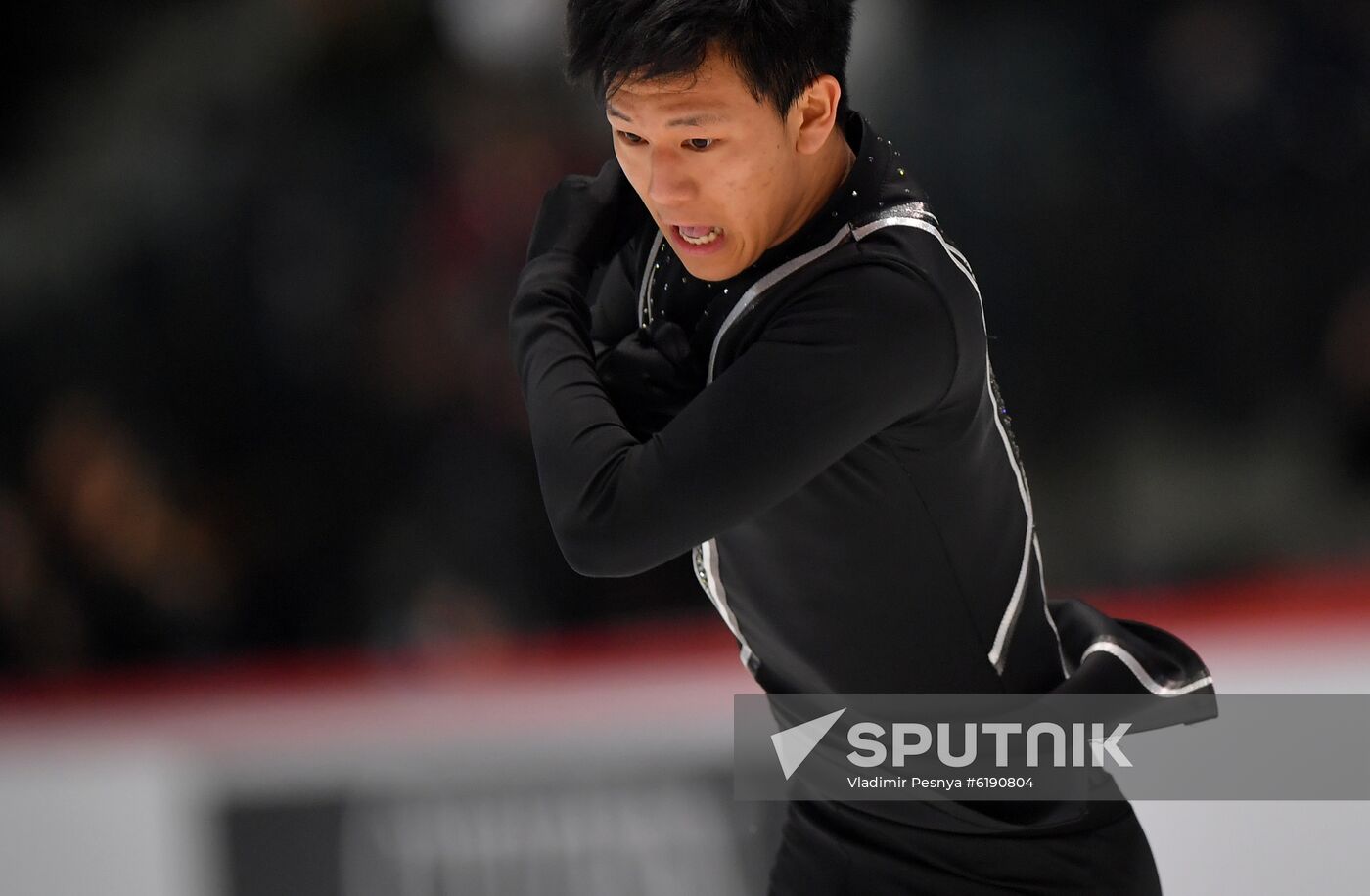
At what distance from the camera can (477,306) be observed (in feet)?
14.3

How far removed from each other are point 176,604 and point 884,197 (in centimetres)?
349

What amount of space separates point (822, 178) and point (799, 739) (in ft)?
1.97

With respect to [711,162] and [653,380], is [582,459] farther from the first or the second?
[711,162]

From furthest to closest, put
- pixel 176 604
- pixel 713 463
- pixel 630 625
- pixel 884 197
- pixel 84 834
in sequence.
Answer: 1. pixel 176 604
2. pixel 630 625
3. pixel 84 834
4. pixel 884 197
5. pixel 713 463

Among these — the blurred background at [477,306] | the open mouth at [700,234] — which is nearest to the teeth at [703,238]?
the open mouth at [700,234]

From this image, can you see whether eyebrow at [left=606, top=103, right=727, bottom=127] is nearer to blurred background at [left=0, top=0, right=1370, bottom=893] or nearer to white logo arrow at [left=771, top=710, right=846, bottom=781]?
white logo arrow at [left=771, top=710, right=846, bottom=781]

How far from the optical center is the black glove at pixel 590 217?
1438mm

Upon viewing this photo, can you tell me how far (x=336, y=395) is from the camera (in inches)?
175

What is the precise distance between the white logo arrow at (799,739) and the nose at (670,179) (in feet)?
1.83

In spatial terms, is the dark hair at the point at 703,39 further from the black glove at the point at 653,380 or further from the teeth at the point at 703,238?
the black glove at the point at 653,380

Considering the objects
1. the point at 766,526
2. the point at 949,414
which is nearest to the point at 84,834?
the point at 766,526

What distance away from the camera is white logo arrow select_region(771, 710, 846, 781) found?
150 centimetres

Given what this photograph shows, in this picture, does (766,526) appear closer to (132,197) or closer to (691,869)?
(691,869)

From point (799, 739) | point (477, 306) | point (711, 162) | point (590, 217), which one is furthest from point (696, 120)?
point (477, 306)
